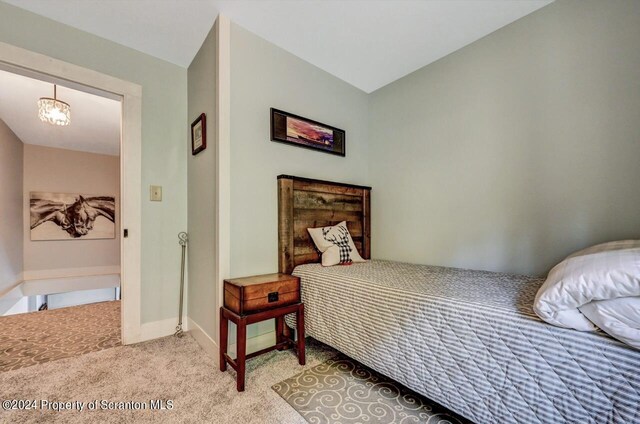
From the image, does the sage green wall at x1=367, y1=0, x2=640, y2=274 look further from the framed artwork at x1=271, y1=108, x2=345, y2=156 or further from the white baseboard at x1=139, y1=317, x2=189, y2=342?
the white baseboard at x1=139, y1=317, x2=189, y2=342

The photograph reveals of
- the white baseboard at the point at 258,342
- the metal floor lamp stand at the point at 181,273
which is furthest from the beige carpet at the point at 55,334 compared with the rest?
the white baseboard at the point at 258,342

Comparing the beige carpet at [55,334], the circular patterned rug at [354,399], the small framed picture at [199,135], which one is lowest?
the beige carpet at [55,334]

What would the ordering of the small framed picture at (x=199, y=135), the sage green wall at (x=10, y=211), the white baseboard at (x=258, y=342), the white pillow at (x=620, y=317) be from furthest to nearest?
the sage green wall at (x=10, y=211), the small framed picture at (x=199, y=135), the white baseboard at (x=258, y=342), the white pillow at (x=620, y=317)

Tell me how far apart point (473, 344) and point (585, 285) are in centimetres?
46

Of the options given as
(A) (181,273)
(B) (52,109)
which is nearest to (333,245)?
(A) (181,273)

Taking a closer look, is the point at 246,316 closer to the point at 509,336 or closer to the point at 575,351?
the point at 509,336

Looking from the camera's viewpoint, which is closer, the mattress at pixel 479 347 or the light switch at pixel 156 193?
the mattress at pixel 479 347

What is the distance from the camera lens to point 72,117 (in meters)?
3.71

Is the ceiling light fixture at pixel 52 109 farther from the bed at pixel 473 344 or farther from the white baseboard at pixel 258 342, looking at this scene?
the white baseboard at pixel 258 342

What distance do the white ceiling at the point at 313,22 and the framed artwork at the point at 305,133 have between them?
0.59m

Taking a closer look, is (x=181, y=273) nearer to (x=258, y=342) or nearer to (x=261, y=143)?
(x=258, y=342)

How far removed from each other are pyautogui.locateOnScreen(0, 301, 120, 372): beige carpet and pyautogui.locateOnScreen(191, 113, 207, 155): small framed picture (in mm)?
1706

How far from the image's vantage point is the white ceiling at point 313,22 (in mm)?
1798

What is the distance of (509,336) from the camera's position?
3.35ft
